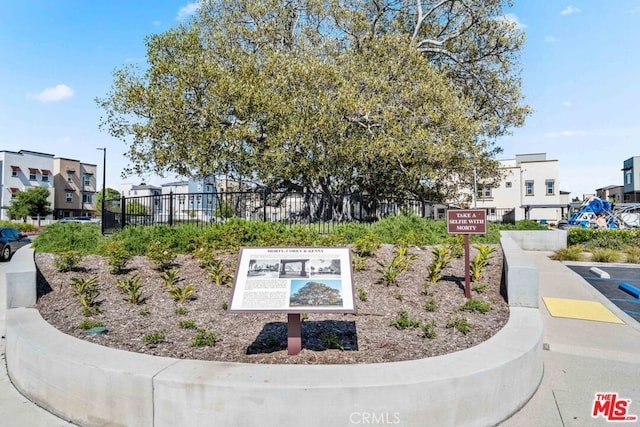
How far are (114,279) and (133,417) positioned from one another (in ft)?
15.0

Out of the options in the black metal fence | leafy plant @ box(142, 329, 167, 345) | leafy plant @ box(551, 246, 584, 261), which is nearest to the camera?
leafy plant @ box(142, 329, 167, 345)

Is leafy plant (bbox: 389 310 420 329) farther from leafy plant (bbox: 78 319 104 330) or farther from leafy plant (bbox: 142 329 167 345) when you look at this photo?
leafy plant (bbox: 78 319 104 330)

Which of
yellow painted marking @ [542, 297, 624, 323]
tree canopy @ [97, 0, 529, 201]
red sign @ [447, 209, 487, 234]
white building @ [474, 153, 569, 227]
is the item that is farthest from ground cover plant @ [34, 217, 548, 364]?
white building @ [474, 153, 569, 227]

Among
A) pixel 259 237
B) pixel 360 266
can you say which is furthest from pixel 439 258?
pixel 259 237

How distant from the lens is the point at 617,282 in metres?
10.7

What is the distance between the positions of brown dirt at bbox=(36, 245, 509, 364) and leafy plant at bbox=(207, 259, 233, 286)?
0.48ft

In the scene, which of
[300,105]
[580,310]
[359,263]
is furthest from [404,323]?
[300,105]

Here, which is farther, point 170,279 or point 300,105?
point 300,105

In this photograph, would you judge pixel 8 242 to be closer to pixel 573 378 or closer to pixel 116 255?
pixel 116 255

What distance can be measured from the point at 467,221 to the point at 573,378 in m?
2.80

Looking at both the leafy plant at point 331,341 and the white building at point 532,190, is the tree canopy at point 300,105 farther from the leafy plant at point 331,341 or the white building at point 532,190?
the white building at point 532,190

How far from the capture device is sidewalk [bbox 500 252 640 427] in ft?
12.5

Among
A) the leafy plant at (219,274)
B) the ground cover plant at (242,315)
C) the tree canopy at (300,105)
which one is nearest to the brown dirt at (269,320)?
the ground cover plant at (242,315)

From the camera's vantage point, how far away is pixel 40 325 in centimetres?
497
